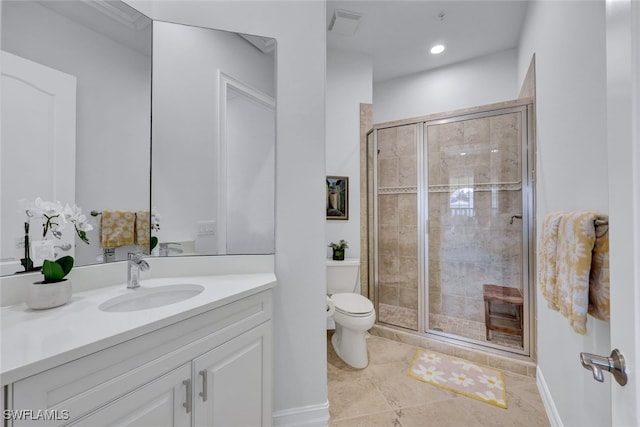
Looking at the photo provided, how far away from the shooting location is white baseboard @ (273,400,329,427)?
1.51 m

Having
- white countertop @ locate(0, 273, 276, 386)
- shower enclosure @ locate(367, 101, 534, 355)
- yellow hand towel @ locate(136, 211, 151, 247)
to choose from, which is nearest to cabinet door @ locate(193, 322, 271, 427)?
white countertop @ locate(0, 273, 276, 386)

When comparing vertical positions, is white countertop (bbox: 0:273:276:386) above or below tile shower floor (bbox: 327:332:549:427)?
above

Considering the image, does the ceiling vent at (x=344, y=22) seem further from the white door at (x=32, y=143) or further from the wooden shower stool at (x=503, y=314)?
the wooden shower stool at (x=503, y=314)

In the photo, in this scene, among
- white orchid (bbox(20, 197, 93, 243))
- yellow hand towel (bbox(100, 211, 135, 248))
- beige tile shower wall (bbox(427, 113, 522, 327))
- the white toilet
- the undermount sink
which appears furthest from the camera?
beige tile shower wall (bbox(427, 113, 522, 327))

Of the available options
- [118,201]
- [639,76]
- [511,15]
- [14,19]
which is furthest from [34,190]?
[511,15]

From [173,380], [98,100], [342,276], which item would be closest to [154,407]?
[173,380]

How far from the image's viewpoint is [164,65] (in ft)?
4.62

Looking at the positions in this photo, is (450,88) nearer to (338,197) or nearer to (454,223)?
(454,223)

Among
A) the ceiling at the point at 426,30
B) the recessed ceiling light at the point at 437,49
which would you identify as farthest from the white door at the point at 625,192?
the recessed ceiling light at the point at 437,49

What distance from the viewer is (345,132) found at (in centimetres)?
286

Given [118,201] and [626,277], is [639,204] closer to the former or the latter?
[626,277]

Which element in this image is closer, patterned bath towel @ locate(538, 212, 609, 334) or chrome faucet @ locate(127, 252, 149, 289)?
patterned bath towel @ locate(538, 212, 609, 334)

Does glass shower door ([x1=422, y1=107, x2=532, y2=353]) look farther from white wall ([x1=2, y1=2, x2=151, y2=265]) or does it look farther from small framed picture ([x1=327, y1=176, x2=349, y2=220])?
white wall ([x1=2, y1=2, x2=151, y2=265])

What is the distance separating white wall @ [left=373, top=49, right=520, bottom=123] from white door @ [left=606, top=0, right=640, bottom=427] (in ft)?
9.05
